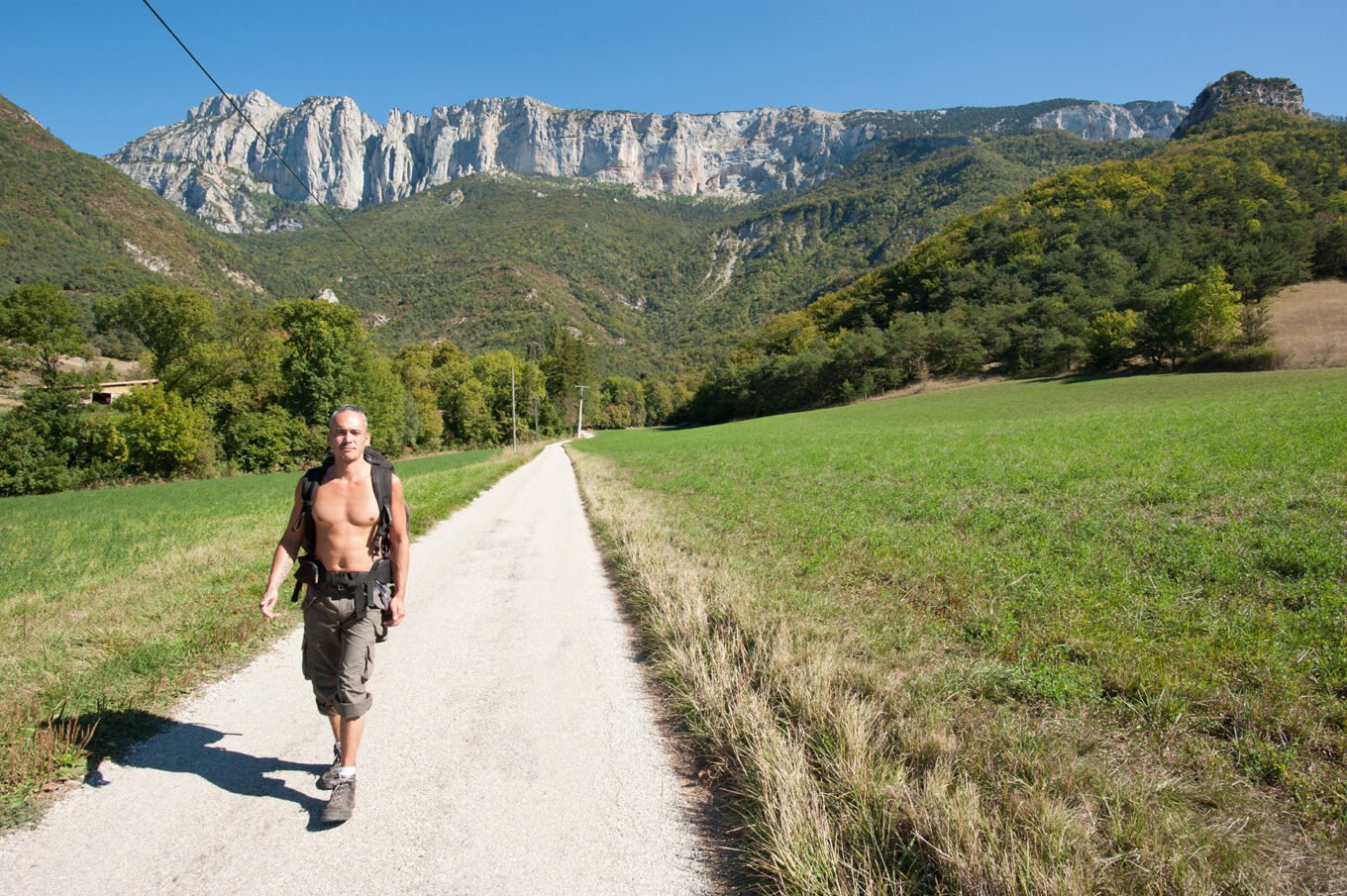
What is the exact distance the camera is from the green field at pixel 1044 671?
2625 millimetres

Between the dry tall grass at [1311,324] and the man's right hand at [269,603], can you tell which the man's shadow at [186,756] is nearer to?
the man's right hand at [269,603]

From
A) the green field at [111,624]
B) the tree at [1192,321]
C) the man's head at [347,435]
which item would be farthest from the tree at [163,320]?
the tree at [1192,321]

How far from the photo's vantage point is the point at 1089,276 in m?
77.4

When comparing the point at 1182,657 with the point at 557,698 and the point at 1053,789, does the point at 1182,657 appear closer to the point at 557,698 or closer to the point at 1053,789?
the point at 1053,789

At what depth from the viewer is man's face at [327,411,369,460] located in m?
3.63

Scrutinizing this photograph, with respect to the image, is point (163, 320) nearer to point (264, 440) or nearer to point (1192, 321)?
point (264, 440)

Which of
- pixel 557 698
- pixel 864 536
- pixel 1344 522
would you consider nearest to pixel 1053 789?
pixel 557 698

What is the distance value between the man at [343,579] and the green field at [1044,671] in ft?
8.13

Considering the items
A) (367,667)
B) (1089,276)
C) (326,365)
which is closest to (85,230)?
(326,365)

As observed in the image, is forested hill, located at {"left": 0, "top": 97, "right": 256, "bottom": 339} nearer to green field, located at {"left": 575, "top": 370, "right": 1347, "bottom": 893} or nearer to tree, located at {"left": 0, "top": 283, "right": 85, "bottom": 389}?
tree, located at {"left": 0, "top": 283, "right": 85, "bottom": 389}

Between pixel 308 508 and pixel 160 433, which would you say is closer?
pixel 308 508

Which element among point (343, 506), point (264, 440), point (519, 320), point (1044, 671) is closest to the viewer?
point (343, 506)

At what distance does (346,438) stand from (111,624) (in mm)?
5409

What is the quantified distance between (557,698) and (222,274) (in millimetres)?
148562
